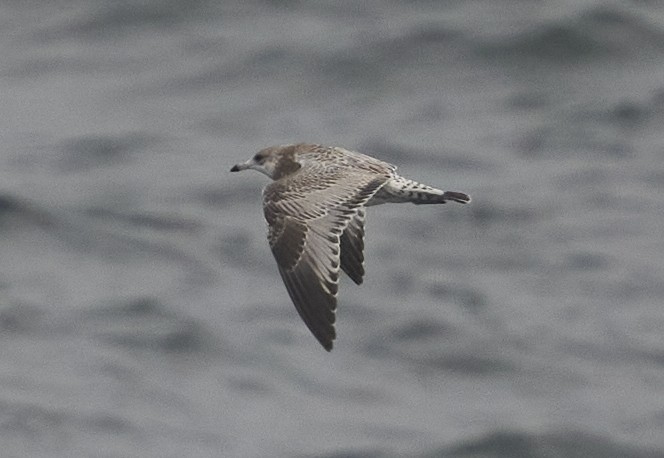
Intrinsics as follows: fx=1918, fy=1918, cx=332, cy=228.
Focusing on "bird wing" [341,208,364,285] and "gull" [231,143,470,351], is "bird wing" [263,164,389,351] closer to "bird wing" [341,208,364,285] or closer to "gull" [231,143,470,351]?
"gull" [231,143,470,351]

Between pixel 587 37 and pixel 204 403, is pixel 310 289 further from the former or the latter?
pixel 587 37

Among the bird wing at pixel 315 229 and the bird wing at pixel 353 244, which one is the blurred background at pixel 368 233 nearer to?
the bird wing at pixel 353 244

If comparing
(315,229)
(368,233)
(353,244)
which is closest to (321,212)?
(315,229)

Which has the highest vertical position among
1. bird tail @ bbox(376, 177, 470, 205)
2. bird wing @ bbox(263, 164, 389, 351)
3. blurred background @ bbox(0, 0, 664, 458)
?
blurred background @ bbox(0, 0, 664, 458)

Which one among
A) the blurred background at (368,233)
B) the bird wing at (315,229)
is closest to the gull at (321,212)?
the bird wing at (315,229)

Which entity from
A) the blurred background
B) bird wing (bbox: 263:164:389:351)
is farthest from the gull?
the blurred background

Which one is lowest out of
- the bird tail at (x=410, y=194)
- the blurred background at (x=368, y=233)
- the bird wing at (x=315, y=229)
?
the bird wing at (x=315, y=229)

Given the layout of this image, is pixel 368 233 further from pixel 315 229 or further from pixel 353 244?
pixel 315 229
